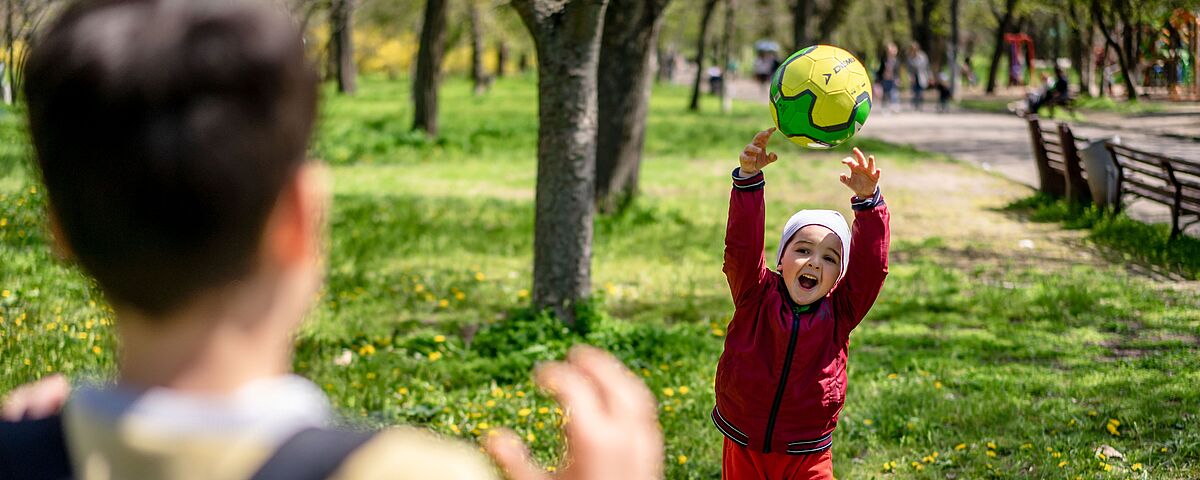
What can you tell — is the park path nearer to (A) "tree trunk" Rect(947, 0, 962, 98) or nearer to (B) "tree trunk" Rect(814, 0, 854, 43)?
(A) "tree trunk" Rect(947, 0, 962, 98)

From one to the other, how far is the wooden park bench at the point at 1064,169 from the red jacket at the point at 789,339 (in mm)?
9829

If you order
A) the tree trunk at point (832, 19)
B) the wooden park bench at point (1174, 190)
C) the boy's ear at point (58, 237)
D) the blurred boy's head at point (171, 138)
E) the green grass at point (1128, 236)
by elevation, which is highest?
the tree trunk at point (832, 19)

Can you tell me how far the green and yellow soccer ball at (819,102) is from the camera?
15.8 feet

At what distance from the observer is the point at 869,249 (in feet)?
12.7

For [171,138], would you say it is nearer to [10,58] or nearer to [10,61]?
[10,61]

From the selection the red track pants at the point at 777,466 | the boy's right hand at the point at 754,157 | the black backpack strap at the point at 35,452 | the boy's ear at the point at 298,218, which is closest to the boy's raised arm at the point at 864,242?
the boy's right hand at the point at 754,157

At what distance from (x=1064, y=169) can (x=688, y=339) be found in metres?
7.61

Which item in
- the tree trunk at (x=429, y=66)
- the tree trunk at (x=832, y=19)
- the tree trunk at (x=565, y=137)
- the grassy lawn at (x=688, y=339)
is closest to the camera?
the grassy lawn at (x=688, y=339)

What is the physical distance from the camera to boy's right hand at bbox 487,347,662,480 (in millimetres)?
1145

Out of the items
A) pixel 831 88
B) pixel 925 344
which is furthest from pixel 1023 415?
pixel 831 88

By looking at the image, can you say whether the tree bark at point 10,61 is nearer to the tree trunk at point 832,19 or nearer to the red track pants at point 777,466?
the red track pants at point 777,466

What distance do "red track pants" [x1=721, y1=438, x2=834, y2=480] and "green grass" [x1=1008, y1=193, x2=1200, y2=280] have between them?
6485 millimetres

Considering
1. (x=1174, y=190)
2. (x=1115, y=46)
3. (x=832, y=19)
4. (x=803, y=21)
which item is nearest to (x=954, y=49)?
(x=832, y=19)

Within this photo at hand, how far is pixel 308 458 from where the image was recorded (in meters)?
1.05
